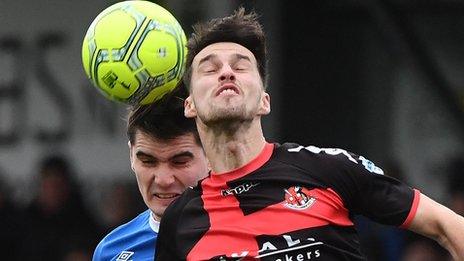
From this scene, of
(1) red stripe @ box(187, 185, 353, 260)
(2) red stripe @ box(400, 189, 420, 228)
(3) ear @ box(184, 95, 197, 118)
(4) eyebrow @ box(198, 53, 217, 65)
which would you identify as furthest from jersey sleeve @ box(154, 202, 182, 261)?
(2) red stripe @ box(400, 189, 420, 228)

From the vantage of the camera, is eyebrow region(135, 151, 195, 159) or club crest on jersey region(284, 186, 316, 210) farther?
eyebrow region(135, 151, 195, 159)

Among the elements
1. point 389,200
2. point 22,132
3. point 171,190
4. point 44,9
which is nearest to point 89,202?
point 22,132

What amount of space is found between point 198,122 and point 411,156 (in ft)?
21.0

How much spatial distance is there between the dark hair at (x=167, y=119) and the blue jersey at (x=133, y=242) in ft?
1.51

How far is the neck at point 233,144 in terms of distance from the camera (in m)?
5.51

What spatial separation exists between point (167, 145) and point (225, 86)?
0.81 meters

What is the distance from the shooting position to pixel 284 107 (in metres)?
12.0

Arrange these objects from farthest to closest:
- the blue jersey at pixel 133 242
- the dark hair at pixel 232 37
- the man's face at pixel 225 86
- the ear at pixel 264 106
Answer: the blue jersey at pixel 133 242, the dark hair at pixel 232 37, the ear at pixel 264 106, the man's face at pixel 225 86

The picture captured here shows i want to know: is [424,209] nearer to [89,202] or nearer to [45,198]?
[45,198]

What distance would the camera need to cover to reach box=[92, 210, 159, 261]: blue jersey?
6367mm

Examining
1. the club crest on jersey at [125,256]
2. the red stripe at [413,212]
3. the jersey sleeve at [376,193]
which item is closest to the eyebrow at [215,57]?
the jersey sleeve at [376,193]

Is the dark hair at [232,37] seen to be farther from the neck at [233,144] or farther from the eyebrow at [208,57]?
the neck at [233,144]

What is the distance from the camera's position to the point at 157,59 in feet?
18.8

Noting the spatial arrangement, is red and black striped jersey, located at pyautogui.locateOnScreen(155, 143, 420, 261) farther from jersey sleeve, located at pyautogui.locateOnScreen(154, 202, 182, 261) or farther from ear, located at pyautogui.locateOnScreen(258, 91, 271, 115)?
ear, located at pyautogui.locateOnScreen(258, 91, 271, 115)
